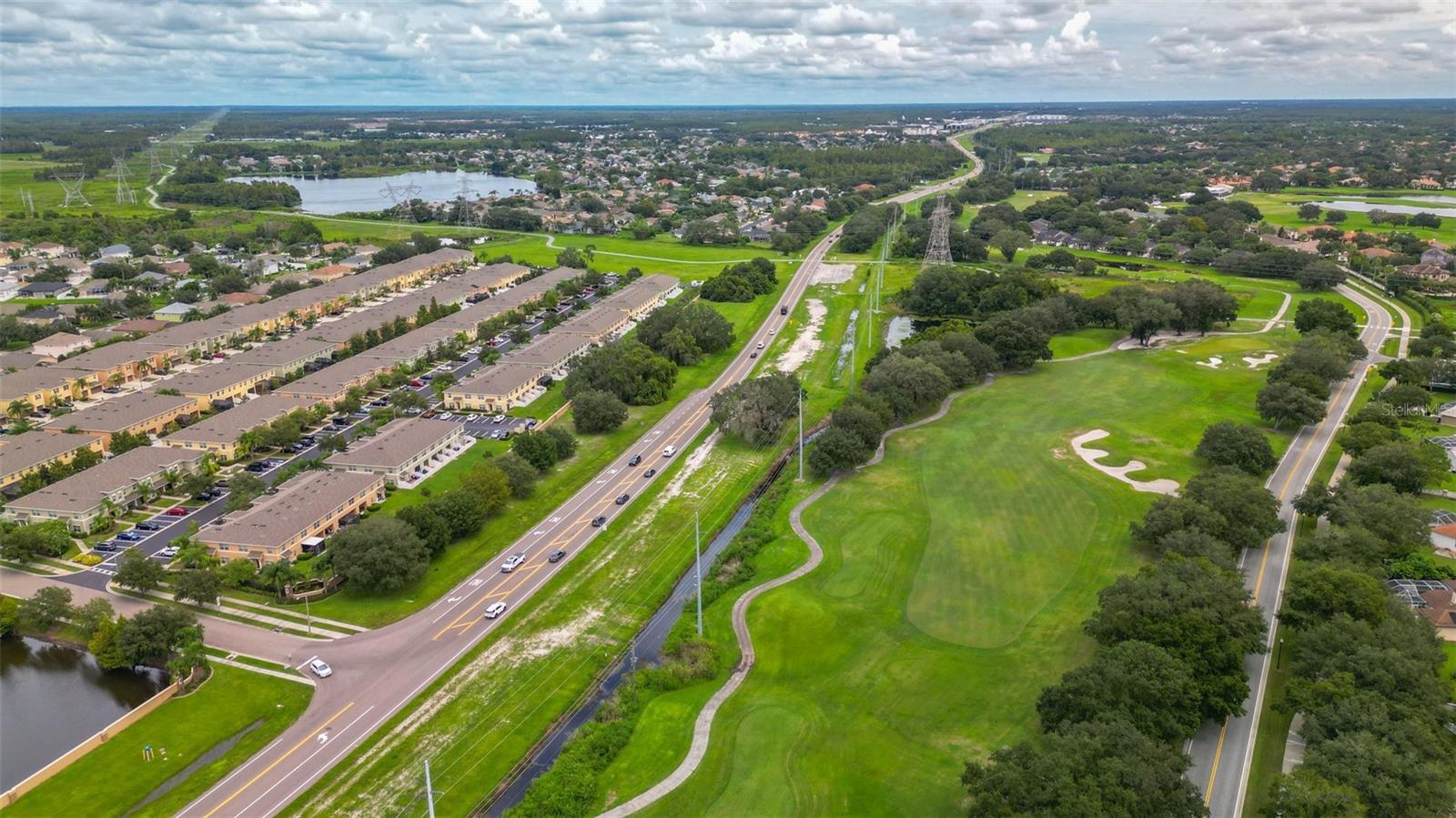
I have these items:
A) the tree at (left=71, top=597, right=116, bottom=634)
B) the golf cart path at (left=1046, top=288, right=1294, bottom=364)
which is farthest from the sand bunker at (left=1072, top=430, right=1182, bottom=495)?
the tree at (left=71, top=597, right=116, bottom=634)

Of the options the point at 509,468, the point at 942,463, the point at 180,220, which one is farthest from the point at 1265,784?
the point at 180,220

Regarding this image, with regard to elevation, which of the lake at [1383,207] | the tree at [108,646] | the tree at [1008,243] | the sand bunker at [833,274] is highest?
the lake at [1383,207]

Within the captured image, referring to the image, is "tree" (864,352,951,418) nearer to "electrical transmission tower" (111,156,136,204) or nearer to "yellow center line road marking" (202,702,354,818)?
"yellow center line road marking" (202,702,354,818)

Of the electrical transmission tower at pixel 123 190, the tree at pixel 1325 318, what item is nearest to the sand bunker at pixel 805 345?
the tree at pixel 1325 318

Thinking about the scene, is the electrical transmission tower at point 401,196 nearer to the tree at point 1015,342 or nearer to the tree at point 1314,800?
the tree at point 1015,342

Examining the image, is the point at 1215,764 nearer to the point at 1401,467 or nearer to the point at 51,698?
the point at 1401,467

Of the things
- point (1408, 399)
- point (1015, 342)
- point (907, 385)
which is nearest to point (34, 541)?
point (907, 385)
